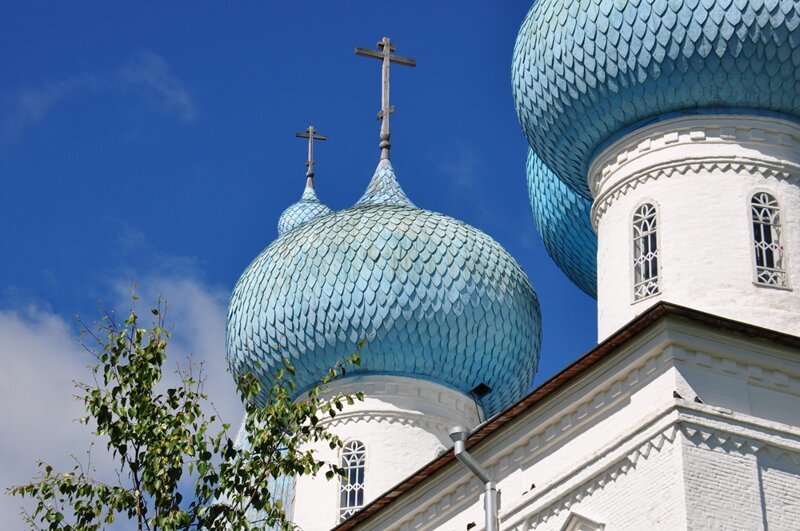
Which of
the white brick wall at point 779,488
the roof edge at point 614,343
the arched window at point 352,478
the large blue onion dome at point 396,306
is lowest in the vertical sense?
the white brick wall at point 779,488

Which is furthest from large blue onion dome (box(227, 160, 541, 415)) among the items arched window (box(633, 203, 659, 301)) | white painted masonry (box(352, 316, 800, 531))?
white painted masonry (box(352, 316, 800, 531))

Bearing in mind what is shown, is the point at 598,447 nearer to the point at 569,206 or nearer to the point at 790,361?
the point at 790,361

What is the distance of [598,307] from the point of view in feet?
45.1

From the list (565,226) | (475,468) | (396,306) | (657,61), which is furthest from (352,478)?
(475,468)

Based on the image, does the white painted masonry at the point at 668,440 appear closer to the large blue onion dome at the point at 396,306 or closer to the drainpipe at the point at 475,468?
the drainpipe at the point at 475,468

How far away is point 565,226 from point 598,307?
10.1ft

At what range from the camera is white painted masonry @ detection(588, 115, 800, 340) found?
12789 mm

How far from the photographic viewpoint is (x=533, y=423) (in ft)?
39.5

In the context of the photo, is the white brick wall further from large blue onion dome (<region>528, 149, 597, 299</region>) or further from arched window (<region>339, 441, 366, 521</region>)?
arched window (<region>339, 441, 366, 521</region>)

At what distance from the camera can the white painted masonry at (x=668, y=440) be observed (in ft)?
35.1

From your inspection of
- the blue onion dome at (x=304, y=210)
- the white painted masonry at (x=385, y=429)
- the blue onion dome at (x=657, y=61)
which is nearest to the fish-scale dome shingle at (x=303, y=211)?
the blue onion dome at (x=304, y=210)

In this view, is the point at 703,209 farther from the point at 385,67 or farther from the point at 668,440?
the point at 385,67

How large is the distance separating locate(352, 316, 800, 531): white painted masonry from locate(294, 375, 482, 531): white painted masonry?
4346 mm

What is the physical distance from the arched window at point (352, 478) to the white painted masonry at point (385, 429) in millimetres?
66
